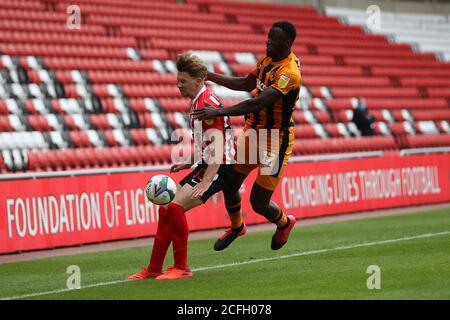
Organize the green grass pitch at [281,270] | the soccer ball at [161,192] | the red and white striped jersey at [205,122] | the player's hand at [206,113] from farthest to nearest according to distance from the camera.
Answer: the soccer ball at [161,192] < the red and white striped jersey at [205,122] < the player's hand at [206,113] < the green grass pitch at [281,270]

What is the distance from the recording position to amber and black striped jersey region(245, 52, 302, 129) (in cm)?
1032

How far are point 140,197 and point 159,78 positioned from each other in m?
7.75

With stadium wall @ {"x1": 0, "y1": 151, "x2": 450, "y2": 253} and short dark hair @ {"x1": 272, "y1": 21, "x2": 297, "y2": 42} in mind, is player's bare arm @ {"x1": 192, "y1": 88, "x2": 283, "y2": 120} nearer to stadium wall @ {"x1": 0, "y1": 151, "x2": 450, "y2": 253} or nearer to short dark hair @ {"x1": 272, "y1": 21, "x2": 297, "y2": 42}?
short dark hair @ {"x1": 272, "y1": 21, "x2": 297, "y2": 42}

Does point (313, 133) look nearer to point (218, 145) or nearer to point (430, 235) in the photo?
point (430, 235)

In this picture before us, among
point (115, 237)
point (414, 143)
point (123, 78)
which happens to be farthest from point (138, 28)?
point (115, 237)

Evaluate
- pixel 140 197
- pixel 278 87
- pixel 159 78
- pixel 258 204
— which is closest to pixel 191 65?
pixel 278 87

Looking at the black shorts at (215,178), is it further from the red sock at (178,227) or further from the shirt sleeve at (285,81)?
the shirt sleeve at (285,81)

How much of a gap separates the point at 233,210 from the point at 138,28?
51.8 feet

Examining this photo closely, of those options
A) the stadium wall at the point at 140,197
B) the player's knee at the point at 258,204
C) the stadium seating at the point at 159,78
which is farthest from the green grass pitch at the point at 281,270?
the stadium seating at the point at 159,78

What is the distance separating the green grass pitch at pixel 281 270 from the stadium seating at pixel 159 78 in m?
5.19

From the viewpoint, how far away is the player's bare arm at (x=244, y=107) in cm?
962

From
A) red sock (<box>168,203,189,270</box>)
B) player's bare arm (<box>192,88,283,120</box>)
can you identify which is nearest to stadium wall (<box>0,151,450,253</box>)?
red sock (<box>168,203,189,270</box>)

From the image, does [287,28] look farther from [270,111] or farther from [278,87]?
[270,111]

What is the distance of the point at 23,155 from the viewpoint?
17.8 meters
